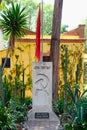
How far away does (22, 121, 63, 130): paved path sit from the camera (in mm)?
7688

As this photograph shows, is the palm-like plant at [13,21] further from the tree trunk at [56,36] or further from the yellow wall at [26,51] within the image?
the yellow wall at [26,51]

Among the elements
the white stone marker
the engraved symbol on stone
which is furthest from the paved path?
the engraved symbol on stone

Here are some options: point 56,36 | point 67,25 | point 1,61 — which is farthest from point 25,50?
point 67,25

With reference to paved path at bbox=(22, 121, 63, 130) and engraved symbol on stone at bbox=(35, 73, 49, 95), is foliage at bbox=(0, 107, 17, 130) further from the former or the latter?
engraved symbol on stone at bbox=(35, 73, 49, 95)

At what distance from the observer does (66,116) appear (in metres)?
7.88

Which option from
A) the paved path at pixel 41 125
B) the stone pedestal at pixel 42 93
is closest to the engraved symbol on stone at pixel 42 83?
the stone pedestal at pixel 42 93

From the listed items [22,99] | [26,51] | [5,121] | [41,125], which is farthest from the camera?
[26,51]

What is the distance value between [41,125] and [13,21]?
11.3ft

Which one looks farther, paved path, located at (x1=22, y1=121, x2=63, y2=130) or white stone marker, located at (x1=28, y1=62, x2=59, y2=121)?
white stone marker, located at (x1=28, y1=62, x2=59, y2=121)

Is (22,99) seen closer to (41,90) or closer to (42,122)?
(41,90)

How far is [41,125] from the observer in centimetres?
807

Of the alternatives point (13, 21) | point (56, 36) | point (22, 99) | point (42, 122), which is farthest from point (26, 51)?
point (42, 122)

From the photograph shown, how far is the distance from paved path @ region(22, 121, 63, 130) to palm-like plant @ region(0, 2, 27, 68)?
9.83 ft

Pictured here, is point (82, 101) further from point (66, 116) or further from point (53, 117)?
point (53, 117)
